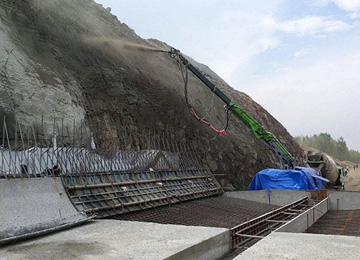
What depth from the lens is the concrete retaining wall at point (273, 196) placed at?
1353cm

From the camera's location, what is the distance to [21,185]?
21.1 ft

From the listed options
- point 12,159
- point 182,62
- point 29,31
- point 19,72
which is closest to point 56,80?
point 19,72

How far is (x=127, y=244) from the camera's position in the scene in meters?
4.87

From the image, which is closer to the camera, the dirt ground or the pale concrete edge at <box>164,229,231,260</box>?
the pale concrete edge at <box>164,229,231,260</box>

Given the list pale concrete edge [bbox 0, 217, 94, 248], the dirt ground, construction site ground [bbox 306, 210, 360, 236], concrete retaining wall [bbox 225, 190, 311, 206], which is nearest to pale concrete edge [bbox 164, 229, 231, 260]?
pale concrete edge [bbox 0, 217, 94, 248]

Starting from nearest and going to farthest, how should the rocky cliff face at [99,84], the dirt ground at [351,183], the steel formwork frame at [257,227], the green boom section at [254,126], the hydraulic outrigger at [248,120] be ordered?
1. the steel formwork frame at [257,227]
2. the rocky cliff face at [99,84]
3. the hydraulic outrigger at [248,120]
4. the green boom section at [254,126]
5. the dirt ground at [351,183]

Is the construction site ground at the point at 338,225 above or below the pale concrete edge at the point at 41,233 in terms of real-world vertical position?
below

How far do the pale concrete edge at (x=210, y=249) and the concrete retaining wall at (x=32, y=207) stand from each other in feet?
8.69

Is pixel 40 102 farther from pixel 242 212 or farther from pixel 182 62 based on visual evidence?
pixel 242 212

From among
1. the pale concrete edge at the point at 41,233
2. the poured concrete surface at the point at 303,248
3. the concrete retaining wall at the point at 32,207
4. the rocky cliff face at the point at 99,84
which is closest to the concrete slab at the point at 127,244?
the pale concrete edge at the point at 41,233

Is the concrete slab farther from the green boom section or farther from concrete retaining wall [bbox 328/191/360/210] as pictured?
the green boom section

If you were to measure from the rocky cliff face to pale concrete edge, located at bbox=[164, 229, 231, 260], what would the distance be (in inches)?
340

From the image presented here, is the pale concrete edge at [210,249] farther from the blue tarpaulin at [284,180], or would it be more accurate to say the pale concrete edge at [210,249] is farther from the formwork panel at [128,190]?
the blue tarpaulin at [284,180]

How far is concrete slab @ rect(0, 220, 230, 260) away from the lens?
4383 millimetres
